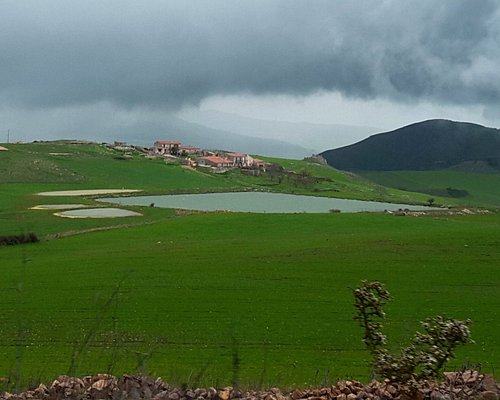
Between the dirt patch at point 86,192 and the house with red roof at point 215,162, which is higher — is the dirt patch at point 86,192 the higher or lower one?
the lower one

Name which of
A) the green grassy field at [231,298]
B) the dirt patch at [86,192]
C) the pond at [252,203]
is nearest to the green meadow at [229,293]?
the green grassy field at [231,298]

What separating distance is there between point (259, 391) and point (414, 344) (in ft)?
8.88

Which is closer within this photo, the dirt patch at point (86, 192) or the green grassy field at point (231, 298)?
the green grassy field at point (231, 298)

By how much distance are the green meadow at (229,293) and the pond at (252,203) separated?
16.8m

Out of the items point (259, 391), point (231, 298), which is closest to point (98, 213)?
point (231, 298)

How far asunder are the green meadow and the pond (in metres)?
16.8

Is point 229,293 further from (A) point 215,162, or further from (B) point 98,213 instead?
(A) point 215,162

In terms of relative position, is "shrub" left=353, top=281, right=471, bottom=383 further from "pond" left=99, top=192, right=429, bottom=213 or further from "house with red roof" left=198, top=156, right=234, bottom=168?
"house with red roof" left=198, top=156, right=234, bottom=168

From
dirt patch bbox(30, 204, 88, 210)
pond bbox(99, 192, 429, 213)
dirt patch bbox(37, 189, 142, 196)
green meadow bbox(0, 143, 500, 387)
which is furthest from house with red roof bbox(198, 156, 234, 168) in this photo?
green meadow bbox(0, 143, 500, 387)

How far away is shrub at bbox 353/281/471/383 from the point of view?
24.0 feet

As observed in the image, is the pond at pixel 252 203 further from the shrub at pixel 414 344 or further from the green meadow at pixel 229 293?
the shrub at pixel 414 344

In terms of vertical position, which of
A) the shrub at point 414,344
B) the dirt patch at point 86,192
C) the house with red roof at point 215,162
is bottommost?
the dirt patch at point 86,192

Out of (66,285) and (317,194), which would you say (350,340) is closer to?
(66,285)

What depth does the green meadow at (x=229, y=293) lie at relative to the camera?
17812mm
